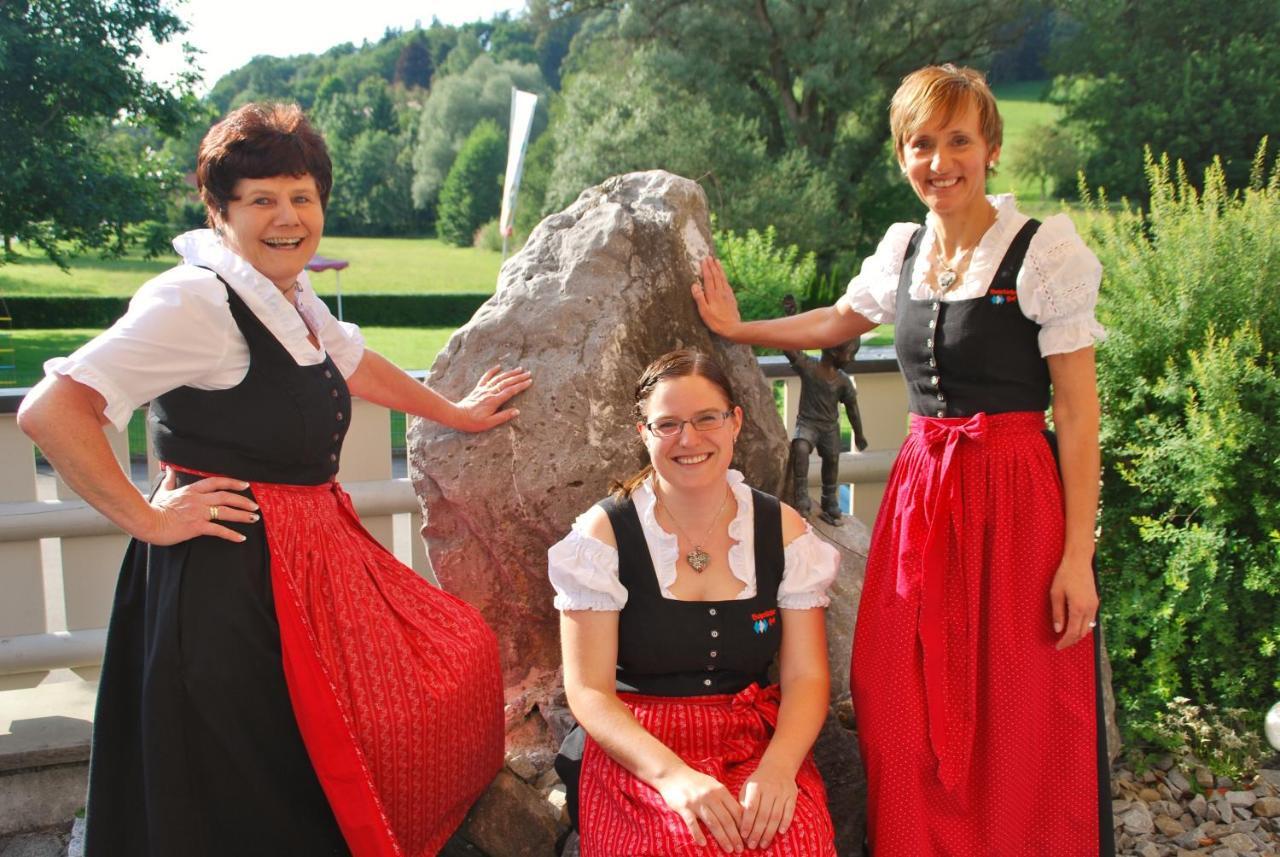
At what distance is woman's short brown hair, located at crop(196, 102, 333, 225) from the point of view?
2.06m

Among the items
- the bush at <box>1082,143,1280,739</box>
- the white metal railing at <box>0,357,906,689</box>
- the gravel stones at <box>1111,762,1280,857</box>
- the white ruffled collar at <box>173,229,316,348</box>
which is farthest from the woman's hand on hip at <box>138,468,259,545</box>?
the bush at <box>1082,143,1280,739</box>

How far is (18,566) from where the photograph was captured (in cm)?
362

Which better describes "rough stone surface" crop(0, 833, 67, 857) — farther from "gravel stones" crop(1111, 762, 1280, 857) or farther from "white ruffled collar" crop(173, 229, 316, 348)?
"gravel stones" crop(1111, 762, 1280, 857)

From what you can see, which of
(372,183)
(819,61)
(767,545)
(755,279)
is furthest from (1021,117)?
(767,545)

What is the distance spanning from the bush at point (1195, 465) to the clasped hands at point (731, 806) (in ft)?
6.34

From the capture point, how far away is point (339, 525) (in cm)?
230

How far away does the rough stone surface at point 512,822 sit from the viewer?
253 centimetres

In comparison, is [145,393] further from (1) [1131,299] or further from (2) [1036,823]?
(1) [1131,299]

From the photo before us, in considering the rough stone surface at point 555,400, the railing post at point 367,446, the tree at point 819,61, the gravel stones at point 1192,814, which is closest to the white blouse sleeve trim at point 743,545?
the rough stone surface at point 555,400

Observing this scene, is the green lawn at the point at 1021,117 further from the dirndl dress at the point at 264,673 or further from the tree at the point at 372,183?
the tree at the point at 372,183

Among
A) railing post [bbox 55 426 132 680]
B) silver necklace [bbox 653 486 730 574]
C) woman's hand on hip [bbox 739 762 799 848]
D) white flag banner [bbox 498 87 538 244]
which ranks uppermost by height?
white flag banner [bbox 498 87 538 244]

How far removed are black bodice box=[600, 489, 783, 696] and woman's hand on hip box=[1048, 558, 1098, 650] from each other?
0.56 metres

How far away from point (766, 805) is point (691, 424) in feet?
2.38

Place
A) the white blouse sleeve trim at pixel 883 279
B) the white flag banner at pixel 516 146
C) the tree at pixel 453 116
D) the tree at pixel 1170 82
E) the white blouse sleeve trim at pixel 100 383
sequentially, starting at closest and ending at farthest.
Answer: the white blouse sleeve trim at pixel 100 383
the white blouse sleeve trim at pixel 883 279
the white flag banner at pixel 516 146
the tree at pixel 1170 82
the tree at pixel 453 116
